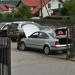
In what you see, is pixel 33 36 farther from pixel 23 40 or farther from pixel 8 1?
pixel 8 1

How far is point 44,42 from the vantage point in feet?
72.3

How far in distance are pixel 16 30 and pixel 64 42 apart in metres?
11.0

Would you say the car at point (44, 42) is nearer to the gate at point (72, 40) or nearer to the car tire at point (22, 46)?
the car tire at point (22, 46)

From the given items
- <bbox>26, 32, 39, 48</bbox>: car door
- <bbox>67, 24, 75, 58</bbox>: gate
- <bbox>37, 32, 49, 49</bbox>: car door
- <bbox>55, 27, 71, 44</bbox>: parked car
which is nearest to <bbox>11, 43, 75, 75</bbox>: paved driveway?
<bbox>67, 24, 75, 58</bbox>: gate

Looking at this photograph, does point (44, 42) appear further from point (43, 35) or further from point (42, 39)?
point (43, 35)

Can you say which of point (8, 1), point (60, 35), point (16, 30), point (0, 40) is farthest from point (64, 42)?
point (8, 1)

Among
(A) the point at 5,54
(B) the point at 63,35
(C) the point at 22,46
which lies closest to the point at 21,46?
(C) the point at 22,46

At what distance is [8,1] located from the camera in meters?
144

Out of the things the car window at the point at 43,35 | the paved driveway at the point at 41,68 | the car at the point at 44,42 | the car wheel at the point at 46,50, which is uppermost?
the car window at the point at 43,35

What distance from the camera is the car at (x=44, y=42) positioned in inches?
Result: 838

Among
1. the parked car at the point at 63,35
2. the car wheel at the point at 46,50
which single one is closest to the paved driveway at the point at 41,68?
the parked car at the point at 63,35

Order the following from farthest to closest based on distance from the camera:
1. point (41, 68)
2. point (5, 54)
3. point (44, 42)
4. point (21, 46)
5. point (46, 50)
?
point (21, 46)
point (44, 42)
point (46, 50)
point (41, 68)
point (5, 54)

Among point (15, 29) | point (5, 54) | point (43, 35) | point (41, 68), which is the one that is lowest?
point (41, 68)

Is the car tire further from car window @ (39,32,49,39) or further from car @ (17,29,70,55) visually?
car window @ (39,32,49,39)
